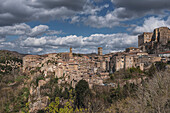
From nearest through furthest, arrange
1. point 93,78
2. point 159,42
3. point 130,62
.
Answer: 1. point 93,78
2. point 130,62
3. point 159,42

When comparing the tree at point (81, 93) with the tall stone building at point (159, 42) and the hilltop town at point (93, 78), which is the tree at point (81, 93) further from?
the tall stone building at point (159, 42)

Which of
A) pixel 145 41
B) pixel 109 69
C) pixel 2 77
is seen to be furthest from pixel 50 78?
pixel 145 41

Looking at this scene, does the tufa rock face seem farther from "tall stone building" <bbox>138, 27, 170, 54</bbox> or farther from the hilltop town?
"tall stone building" <bbox>138, 27, 170, 54</bbox>

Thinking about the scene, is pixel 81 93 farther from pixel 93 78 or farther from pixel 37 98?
pixel 37 98

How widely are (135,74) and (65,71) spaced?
73.5 feet

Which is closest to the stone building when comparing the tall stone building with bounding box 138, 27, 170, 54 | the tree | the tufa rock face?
the tall stone building with bounding box 138, 27, 170, 54

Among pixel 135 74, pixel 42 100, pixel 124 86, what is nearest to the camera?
pixel 124 86

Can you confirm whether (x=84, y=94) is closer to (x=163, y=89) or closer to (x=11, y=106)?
(x=163, y=89)

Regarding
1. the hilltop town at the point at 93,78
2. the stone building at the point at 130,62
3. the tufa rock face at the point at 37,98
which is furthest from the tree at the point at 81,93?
the stone building at the point at 130,62

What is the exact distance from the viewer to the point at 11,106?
50438mm

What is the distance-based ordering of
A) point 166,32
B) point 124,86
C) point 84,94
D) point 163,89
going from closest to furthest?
point 163,89
point 84,94
point 124,86
point 166,32

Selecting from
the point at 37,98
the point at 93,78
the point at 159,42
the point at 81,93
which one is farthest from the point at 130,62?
the point at 37,98

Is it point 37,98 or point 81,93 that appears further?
point 37,98

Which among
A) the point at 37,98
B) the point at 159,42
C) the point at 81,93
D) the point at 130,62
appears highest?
the point at 159,42
